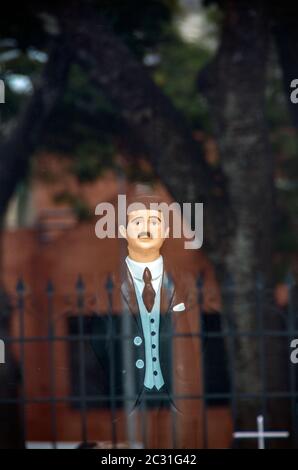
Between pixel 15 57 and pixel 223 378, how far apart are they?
3014 mm

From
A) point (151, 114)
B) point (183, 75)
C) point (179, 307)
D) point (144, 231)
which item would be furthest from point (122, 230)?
point (183, 75)

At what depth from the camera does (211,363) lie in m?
6.66

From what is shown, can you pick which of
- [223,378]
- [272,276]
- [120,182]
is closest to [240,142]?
[272,276]

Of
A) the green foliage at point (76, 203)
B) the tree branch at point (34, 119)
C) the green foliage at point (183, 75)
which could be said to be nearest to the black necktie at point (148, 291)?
the tree branch at point (34, 119)

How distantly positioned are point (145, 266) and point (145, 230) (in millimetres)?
199

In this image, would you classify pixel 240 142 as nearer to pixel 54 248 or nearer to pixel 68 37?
pixel 68 37

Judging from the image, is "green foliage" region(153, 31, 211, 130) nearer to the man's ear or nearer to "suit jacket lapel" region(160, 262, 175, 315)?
the man's ear

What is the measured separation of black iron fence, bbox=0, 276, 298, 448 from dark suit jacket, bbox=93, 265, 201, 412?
2 cm

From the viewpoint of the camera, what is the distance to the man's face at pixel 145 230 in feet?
15.3

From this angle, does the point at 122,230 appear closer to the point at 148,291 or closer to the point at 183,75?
the point at 148,291

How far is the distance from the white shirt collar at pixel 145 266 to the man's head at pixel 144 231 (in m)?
0.02

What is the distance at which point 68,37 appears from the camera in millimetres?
6266

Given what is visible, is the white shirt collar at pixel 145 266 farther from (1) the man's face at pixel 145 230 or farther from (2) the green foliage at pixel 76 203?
(2) the green foliage at pixel 76 203
